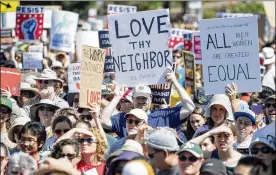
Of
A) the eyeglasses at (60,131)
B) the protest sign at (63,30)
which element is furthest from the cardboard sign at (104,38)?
the eyeglasses at (60,131)

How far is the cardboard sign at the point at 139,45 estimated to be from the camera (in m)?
12.1

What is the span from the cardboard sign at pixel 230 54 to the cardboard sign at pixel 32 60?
6.11m


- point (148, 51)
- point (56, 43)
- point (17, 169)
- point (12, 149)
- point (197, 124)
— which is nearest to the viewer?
point (17, 169)

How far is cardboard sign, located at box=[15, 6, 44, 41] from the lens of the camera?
19.8 metres

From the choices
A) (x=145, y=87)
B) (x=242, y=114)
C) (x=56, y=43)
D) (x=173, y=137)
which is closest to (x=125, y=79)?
(x=145, y=87)

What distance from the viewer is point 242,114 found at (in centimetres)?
1036

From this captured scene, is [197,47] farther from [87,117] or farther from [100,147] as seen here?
[100,147]

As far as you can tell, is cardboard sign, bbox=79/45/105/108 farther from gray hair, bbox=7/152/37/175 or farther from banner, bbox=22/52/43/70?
banner, bbox=22/52/43/70

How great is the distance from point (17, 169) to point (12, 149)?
63.7 inches

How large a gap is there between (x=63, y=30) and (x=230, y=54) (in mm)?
8405

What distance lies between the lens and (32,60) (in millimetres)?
17797

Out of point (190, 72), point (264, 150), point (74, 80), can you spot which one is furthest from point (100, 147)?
point (190, 72)

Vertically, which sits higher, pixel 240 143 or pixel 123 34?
pixel 123 34

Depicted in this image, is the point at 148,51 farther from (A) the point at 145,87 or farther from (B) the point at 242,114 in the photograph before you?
(B) the point at 242,114
